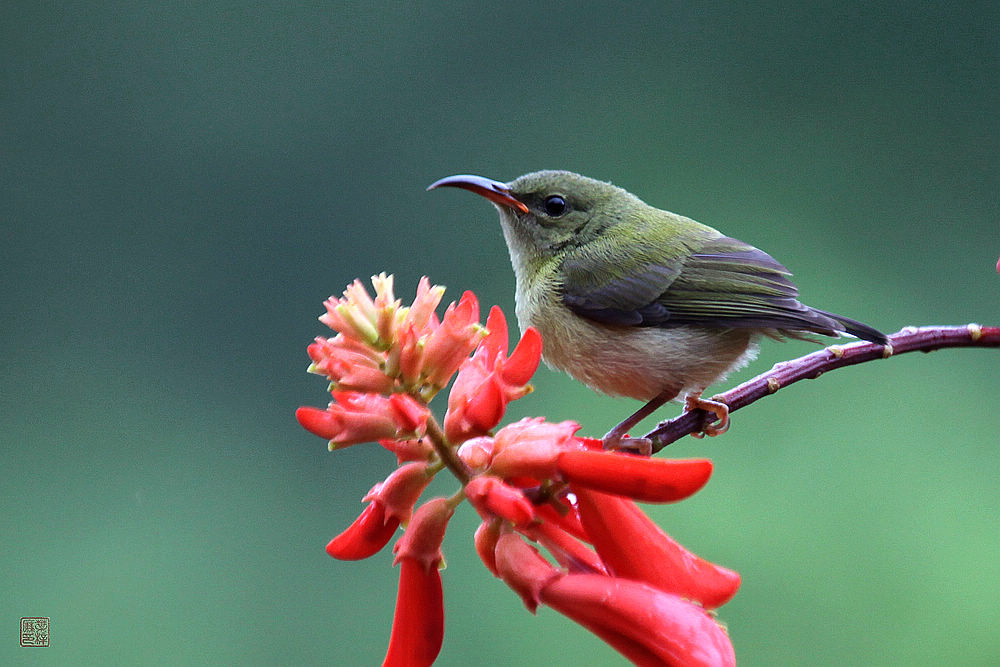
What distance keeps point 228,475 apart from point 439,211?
246cm

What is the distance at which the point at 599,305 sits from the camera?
209 centimetres

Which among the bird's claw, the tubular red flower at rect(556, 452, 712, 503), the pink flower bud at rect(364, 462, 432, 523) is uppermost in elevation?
the bird's claw

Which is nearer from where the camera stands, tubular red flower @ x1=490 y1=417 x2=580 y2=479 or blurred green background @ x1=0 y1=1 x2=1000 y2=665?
tubular red flower @ x1=490 y1=417 x2=580 y2=479

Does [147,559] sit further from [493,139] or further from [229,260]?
[493,139]

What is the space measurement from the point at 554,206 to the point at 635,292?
1.04 feet

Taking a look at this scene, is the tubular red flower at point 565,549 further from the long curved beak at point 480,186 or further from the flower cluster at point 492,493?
the long curved beak at point 480,186

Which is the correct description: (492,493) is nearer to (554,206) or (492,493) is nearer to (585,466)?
(585,466)

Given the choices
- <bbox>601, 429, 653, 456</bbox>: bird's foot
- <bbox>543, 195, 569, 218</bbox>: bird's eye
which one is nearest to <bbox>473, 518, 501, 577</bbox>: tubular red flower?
<bbox>601, 429, 653, 456</bbox>: bird's foot

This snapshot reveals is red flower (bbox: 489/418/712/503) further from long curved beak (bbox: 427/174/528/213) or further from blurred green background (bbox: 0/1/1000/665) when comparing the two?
blurred green background (bbox: 0/1/1000/665)

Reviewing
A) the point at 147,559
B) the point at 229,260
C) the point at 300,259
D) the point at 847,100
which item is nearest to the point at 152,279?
the point at 229,260

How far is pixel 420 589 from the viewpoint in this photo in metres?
1.09

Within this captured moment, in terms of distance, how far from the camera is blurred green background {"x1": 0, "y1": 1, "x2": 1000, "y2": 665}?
4.59 meters

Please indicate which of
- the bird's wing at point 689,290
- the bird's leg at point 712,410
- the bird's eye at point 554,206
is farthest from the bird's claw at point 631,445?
the bird's eye at point 554,206

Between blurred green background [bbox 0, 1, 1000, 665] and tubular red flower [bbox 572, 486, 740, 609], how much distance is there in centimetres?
290
